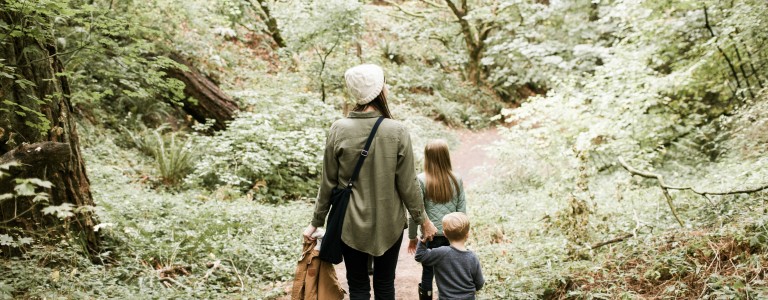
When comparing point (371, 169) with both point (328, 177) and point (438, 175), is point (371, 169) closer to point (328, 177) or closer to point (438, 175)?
point (328, 177)

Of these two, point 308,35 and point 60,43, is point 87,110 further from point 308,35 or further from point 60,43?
point 308,35

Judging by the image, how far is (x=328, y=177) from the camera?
2.99 m

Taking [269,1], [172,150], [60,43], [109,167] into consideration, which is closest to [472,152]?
[269,1]

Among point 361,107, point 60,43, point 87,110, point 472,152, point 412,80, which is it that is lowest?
point 472,152

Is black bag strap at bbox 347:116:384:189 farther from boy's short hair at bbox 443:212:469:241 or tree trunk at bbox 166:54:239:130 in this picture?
tree trunk at bbox 166:54:239:130

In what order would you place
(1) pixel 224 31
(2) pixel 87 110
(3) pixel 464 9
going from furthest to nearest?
(3) pixel 464 9, (1) pixel 224 31, (2) pixel 87 110

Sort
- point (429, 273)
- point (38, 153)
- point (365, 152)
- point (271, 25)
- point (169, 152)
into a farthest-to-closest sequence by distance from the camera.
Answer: point (271, 25), point (169, 152), point (429, 273), point (38, 153), point (365, 152)

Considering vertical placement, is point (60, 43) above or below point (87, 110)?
above

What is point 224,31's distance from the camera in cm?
1239

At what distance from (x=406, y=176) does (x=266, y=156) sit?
19.8ft

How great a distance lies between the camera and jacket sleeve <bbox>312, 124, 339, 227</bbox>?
9.68 feet

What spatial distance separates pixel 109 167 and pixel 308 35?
559 centimetres

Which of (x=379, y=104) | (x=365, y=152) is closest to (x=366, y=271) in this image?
(x=365, y=152)

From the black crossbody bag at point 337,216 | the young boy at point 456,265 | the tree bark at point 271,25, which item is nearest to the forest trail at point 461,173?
the young boy at point 456,265
